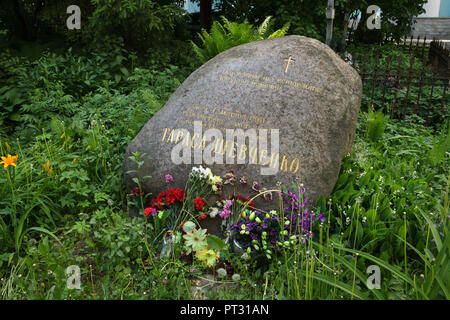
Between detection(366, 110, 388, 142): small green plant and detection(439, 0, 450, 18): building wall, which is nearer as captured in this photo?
detection(366, 110, 388, 142): small green plant

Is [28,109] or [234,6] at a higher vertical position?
[234,6]

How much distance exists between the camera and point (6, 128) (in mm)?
5301

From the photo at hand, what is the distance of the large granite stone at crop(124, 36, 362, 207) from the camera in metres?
3.45

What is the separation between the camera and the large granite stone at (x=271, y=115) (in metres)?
→ 3.45

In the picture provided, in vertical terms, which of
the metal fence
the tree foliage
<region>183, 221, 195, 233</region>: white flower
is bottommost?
<region>183, 221, 195, 233</region>: white flower

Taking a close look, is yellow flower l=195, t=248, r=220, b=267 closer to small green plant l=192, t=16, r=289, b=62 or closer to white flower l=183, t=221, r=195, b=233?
white flower l=183, t=221, r=195, b=233

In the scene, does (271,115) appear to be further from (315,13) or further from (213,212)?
(315,13)

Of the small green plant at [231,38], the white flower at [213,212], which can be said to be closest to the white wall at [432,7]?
the small green plant at [231,38]

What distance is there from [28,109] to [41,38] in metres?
3.88

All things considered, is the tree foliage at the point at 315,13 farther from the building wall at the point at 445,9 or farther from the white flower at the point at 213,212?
the building wall at the point at 445,9

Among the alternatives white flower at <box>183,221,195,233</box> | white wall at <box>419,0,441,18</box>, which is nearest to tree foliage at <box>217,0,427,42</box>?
white flower at <box>183,221,195,233</box>

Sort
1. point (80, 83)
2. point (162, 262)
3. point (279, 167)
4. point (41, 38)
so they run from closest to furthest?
1. point (162, 262)
2. point (279, 167)
3. point (80, 83)
4. point (41, 38)
